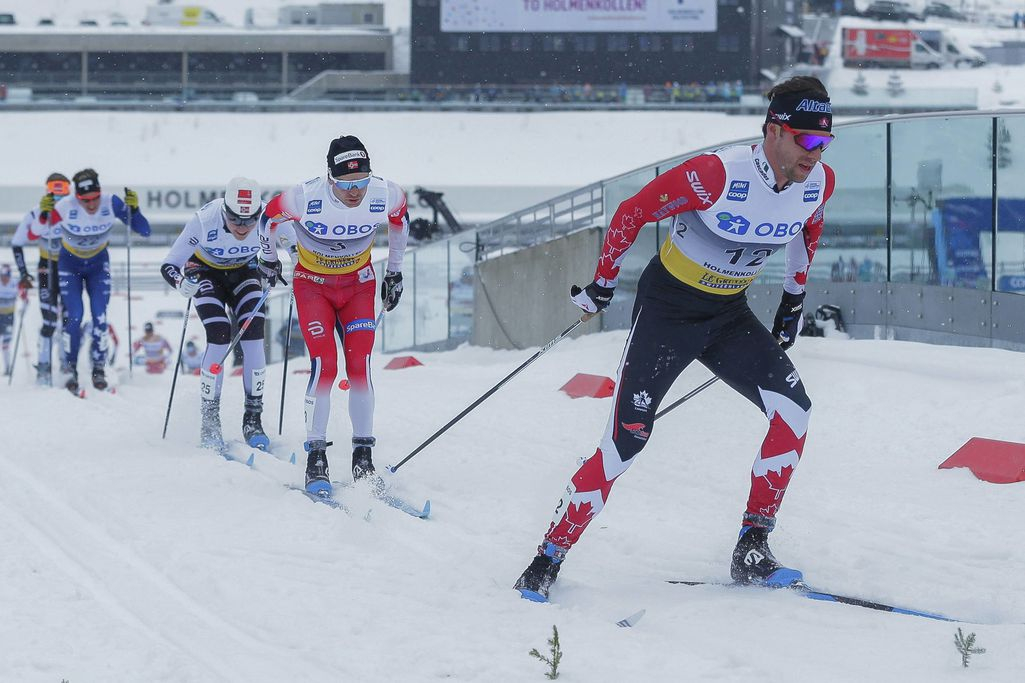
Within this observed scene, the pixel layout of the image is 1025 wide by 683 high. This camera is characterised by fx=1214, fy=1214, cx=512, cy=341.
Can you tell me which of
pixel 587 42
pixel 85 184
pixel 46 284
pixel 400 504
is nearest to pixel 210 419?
pixel 400 504

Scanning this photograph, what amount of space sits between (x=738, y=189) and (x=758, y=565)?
1.36 m

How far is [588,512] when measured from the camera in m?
4.39

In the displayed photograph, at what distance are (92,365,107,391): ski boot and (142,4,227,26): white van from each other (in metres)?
58.8

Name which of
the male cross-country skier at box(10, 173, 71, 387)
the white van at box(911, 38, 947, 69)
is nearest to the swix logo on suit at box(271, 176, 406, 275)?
the male cross-country skier at box(10, 173, 71, 387)

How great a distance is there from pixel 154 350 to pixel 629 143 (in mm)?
30613

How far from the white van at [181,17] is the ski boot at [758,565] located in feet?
218

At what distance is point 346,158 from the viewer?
Result: 6.07m

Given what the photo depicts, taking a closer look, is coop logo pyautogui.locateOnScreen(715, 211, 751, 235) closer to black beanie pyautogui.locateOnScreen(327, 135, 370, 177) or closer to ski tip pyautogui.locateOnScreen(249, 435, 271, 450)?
black beanie pyautogui.locateOnScreen(327, 135, 370, 177)

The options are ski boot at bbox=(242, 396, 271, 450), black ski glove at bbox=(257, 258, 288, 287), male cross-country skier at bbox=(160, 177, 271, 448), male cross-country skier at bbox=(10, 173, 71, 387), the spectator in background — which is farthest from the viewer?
the spectator in background

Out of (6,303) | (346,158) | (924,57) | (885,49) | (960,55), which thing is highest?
(885,49)

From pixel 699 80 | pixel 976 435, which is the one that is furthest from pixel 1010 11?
pixel 976 435

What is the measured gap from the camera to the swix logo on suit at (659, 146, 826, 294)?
4281 mm

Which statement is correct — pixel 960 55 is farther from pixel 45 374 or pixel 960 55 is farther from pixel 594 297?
pixel 594 297

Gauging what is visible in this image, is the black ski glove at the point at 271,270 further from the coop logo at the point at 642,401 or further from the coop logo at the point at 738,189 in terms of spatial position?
the coop logo at the point at 738,189
